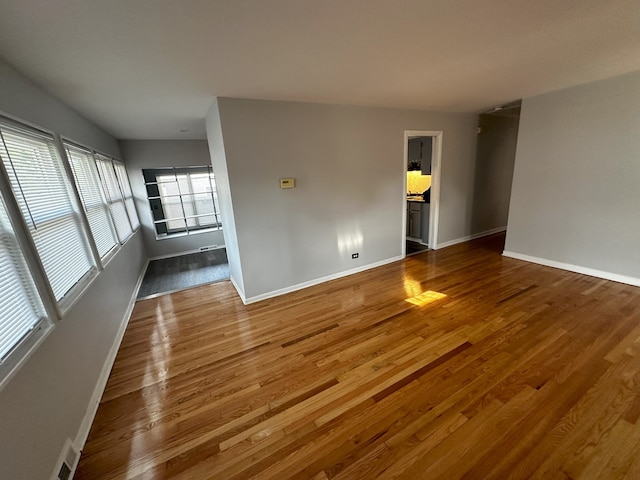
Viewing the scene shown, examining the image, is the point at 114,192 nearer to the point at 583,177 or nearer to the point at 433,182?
the point at 433,182

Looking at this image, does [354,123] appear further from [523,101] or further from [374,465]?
[374,465]

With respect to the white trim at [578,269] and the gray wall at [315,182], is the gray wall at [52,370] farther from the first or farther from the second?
the white trim at [578,269]

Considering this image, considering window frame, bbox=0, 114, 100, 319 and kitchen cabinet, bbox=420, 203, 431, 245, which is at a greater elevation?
window frame, bbox=0, 114, 100, 319

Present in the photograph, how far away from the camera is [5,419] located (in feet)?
3.54

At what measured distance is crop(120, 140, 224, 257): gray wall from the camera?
5.03 m

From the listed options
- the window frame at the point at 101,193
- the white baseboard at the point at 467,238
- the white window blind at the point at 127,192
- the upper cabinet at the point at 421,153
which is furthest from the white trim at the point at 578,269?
the white window blind at the point at 127,192

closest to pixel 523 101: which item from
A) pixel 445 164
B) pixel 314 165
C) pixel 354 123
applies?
pixel 445 164

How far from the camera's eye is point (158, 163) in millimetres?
5211

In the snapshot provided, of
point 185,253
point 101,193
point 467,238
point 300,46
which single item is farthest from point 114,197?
point 467,238

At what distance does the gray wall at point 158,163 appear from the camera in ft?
16.5

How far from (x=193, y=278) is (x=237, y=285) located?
1.12 meters

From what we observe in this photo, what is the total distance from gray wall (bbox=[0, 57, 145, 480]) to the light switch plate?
81.7 inches

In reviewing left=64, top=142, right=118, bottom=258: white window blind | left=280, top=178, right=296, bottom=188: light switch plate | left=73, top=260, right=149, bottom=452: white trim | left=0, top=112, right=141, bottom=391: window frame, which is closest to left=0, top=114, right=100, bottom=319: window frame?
left=0, top=112, right=141, bottom=391: window frame

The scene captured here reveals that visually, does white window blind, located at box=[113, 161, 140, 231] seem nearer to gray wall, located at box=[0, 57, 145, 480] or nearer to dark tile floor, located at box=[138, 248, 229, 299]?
dark tile floor, located at box=[138, 248, 229, 299]
